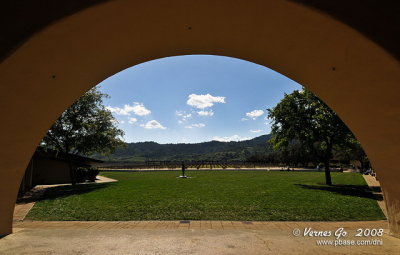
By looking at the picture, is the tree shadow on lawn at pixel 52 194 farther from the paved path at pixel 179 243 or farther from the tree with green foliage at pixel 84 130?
the paved path at pixel 179 243

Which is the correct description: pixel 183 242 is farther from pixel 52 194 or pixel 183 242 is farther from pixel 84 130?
pixel 84 130

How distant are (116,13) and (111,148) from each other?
23086 millimetres

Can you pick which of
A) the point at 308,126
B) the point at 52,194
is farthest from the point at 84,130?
the point at 308,126

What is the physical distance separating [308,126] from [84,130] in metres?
19.8

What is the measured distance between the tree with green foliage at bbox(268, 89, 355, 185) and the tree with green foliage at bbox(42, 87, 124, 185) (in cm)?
1584

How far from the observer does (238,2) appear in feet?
10.8

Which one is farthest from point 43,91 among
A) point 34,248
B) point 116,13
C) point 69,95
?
point 34,248

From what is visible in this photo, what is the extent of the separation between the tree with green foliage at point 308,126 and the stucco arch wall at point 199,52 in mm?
15591

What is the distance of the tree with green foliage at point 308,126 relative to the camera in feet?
63.0

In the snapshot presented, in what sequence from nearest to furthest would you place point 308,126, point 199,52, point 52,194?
point 199,52, point 52,194, point 308,126

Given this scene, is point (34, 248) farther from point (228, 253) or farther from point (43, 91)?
point (228, 253)

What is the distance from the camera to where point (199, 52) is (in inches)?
193

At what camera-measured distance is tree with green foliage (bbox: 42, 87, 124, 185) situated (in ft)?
71.1

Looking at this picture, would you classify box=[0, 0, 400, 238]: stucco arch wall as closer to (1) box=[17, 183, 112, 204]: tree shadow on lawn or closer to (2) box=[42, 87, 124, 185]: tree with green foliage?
(1) box=[17, 183, 112, 204]: tree shadow on lawn
